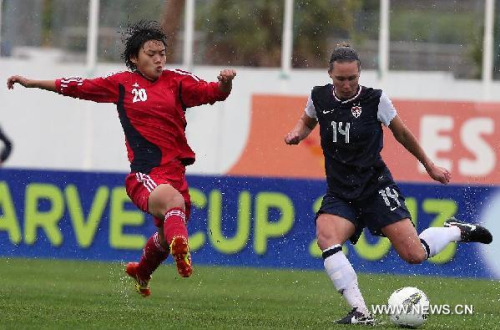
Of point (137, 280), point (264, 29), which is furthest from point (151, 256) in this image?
point (264, 29)

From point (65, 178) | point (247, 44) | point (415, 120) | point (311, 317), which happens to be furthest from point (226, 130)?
point (311, 317)

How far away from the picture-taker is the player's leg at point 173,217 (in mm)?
9469

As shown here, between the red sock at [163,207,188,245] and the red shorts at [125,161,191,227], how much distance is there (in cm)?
29

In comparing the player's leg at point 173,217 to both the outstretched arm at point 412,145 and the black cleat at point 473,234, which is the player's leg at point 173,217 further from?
the black cleat at point 473,234

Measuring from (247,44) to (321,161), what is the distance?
234 centimetres

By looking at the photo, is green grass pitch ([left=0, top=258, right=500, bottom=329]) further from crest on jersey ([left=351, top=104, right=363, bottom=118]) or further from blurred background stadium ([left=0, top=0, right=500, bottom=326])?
blurred background stadium ([left=0, top=0, right=500, bottom=326])

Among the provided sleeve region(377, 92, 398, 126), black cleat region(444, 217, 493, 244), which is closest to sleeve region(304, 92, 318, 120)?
sleeve region(377, 92, 398, 126)

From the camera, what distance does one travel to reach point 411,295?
31.6ft

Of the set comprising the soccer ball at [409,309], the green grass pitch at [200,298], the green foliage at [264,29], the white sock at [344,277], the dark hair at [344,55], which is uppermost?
the green foliage at [264,29]

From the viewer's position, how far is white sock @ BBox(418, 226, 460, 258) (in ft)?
33.9

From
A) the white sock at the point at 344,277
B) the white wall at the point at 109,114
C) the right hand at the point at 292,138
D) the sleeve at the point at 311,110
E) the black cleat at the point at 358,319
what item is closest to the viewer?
the black cleat at the point at 358,319

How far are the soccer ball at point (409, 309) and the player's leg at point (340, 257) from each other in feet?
0.59

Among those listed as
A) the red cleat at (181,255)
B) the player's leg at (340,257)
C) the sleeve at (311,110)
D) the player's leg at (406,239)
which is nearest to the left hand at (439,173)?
the player's leg at (406,239)

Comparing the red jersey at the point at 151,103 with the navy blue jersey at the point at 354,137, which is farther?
the red jersey at the point at 151,103
